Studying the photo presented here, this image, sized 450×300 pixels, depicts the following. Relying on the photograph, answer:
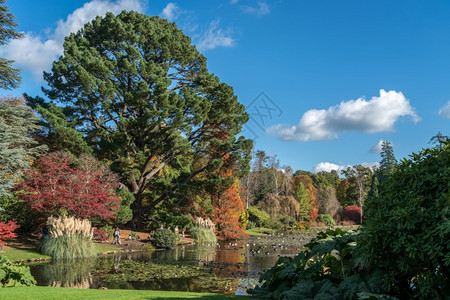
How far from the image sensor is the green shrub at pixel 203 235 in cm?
2262

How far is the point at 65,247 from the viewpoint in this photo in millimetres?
13594

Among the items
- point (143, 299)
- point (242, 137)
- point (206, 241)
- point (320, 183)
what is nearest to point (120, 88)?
point (242, 137)

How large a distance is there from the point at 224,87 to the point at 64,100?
1086cm

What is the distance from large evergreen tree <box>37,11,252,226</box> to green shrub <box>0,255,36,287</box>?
43.9 feet

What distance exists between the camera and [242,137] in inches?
978

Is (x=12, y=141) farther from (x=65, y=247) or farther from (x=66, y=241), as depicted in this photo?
(x=65, y=247)

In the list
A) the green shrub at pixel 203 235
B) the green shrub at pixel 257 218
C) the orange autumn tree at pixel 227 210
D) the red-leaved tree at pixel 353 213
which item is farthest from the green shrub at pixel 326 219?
the green shrub at pixel 203 235

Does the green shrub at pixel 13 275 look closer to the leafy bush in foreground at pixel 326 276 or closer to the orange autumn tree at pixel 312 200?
the leafy bush in foreground at pixel 326 276

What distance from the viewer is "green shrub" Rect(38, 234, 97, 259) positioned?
44.3 feet

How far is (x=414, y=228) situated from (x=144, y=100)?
19.1m

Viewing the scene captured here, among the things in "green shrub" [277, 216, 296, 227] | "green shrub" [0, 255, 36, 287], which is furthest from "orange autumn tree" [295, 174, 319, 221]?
"green shrub" [0, 255, 36, 287]

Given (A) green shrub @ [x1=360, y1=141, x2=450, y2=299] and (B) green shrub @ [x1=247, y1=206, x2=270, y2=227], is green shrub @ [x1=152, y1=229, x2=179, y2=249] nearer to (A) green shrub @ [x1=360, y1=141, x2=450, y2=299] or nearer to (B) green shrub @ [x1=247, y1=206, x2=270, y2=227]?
(A) green shrub @ [x1=360, y1=141, x2=450, y2=299]

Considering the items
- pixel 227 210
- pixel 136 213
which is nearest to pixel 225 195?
pixel 227 210

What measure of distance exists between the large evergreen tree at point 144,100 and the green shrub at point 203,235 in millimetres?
3278
